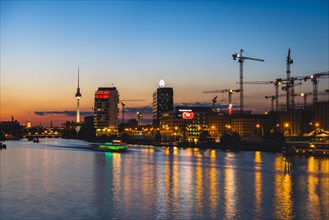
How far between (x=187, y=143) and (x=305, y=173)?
104735 mm

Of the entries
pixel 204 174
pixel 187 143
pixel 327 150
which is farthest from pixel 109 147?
pixel 204 174

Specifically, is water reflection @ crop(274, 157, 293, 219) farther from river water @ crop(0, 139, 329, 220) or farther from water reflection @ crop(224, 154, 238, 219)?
water reflection @ crop(224, 154, 238, 219)

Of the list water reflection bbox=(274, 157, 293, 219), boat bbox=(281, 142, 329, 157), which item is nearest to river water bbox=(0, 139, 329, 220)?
water reflection bbox=(274, 157, 293, 219)

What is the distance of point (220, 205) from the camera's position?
31.5m

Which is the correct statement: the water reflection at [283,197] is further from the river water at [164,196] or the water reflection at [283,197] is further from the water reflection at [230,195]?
the water reflection at [230,195]

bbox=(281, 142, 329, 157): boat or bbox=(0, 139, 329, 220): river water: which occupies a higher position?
bbox=(281, 142, 329, 157): boat

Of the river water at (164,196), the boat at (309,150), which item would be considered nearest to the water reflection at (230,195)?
the river water at (164,196)

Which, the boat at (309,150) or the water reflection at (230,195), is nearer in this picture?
the water reflection at (230,195)

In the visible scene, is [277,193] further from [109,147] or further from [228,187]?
[109,147]

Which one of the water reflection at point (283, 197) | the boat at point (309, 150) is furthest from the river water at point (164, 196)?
the boat at point (309, 150)

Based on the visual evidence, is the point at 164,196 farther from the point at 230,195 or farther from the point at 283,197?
the point at 283,197

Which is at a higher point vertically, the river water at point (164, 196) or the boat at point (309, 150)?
the boat at point (309, 150)

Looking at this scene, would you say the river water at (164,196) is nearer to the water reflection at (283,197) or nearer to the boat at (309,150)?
the water reflection at (283,197)

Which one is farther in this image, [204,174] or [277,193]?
[204,174]
